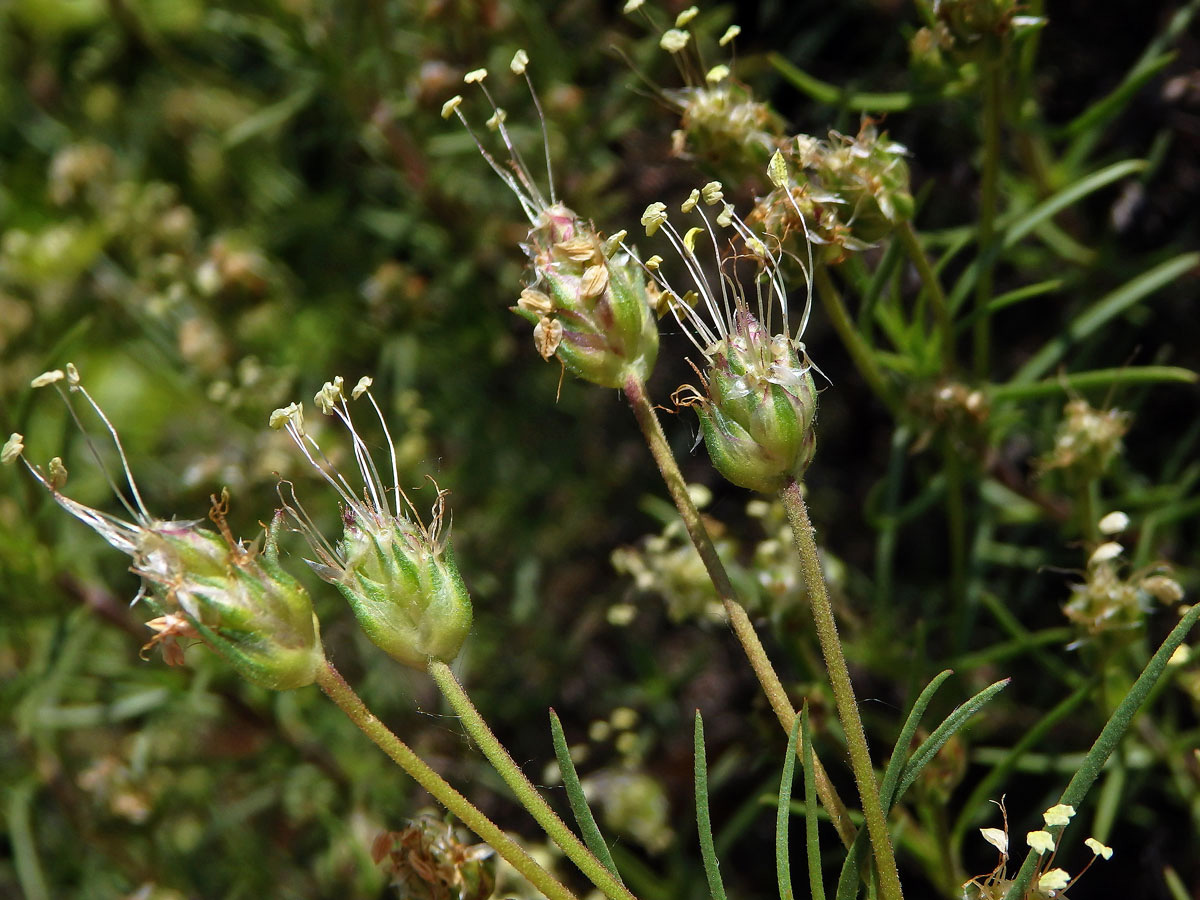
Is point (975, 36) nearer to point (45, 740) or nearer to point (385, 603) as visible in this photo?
point (385, 603)

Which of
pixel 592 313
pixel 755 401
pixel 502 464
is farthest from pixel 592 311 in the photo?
pixel 502 464

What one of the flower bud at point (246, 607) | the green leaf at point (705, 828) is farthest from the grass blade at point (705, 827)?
the flower bud at point (246, 607)

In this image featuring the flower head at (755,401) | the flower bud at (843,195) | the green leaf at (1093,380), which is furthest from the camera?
the green leaf at (1093,380)

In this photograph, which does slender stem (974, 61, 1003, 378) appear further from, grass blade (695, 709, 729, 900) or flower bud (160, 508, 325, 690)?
flower bud (160, 508, 325, 690)

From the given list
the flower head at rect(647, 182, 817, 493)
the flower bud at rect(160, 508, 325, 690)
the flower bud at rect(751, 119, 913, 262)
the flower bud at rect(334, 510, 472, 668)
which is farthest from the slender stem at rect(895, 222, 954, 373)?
the flower bud at rect(160, 508, 325, 690)

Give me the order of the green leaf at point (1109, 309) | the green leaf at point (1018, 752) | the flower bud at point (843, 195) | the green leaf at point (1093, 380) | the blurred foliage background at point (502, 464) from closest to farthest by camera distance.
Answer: the flower bud at point (843, 195) < the green leaf at point (1018, 752) < the green leaf at point (1093, 380) < the green leaf at point (1109, 309) < the blurred foliage background at point (502, 464)

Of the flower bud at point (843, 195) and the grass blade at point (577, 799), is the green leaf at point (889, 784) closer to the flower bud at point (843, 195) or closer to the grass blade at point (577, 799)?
the grass blade at point (577, 799)
